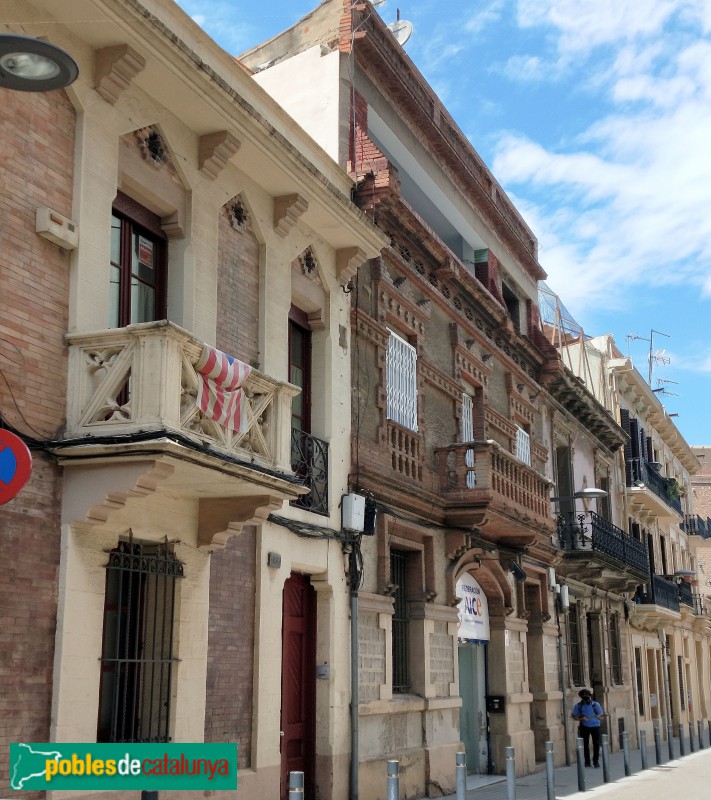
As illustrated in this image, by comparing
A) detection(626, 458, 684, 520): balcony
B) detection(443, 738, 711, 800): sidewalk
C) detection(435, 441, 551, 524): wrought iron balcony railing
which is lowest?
detection(443, 738, 711, 800): sidewalk

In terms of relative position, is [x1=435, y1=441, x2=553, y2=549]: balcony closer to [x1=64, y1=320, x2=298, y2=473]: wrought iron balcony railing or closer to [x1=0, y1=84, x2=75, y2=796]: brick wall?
[x1=64, y1=320, x2=298, y2=473]: wrought iron balcony railing

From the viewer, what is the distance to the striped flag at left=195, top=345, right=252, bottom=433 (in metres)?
9.05

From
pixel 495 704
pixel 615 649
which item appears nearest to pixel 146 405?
pixel 495 704

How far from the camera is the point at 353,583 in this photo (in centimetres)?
1347

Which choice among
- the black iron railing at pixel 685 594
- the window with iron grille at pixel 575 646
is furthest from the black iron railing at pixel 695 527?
the window with iron grille at pixel 575 646

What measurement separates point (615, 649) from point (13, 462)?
79.2 feet

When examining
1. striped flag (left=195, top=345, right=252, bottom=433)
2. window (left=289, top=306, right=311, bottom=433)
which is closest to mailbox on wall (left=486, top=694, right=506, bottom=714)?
window (left=289, top=306, right=311, bottom=433)

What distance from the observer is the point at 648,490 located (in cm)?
3212

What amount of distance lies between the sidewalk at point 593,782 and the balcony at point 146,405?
808cm

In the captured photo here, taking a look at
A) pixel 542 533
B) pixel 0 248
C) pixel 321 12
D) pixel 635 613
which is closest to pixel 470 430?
pixel 542 533

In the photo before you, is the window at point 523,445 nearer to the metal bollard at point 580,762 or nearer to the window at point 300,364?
the metal bollard at point 580,762

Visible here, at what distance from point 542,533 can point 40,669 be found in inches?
481

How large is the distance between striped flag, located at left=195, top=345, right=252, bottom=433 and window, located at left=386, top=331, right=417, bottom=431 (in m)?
5.83

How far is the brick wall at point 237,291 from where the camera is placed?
1159cm
